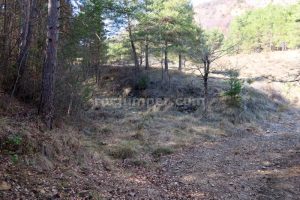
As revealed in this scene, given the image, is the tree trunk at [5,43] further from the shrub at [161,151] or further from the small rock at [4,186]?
the shrub at [161,151]

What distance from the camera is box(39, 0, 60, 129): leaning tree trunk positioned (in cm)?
821

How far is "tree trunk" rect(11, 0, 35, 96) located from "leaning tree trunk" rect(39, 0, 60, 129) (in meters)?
0.88

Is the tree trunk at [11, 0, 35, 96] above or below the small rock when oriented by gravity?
above

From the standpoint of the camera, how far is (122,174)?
7.96 m

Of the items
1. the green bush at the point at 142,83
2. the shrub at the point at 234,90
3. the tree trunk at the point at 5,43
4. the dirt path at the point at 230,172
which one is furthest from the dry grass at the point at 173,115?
the tree trunk at the point at 5,43

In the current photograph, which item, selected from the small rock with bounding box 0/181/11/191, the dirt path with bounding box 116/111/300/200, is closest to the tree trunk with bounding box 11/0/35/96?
the dirt path with bounding box 116/111/300/200

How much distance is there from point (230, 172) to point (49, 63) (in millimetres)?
5684

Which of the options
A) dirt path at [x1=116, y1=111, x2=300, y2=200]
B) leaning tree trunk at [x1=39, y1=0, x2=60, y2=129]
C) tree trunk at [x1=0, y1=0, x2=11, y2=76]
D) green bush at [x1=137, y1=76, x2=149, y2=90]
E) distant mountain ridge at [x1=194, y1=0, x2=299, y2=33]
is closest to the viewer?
dirt path at [x1=116, y1=111, x2=300, y2=200]

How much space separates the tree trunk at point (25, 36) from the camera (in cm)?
891

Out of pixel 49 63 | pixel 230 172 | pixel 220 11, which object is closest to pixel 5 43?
pixel 49 63

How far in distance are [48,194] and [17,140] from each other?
1.31 m

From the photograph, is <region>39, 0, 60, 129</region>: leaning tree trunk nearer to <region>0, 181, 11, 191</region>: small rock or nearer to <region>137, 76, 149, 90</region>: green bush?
<region>0, 181, 11, 191</region>: small rock

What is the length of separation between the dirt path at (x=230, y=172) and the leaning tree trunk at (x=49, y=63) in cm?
282

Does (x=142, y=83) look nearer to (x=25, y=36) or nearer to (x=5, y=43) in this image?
(x=25, y=36)
